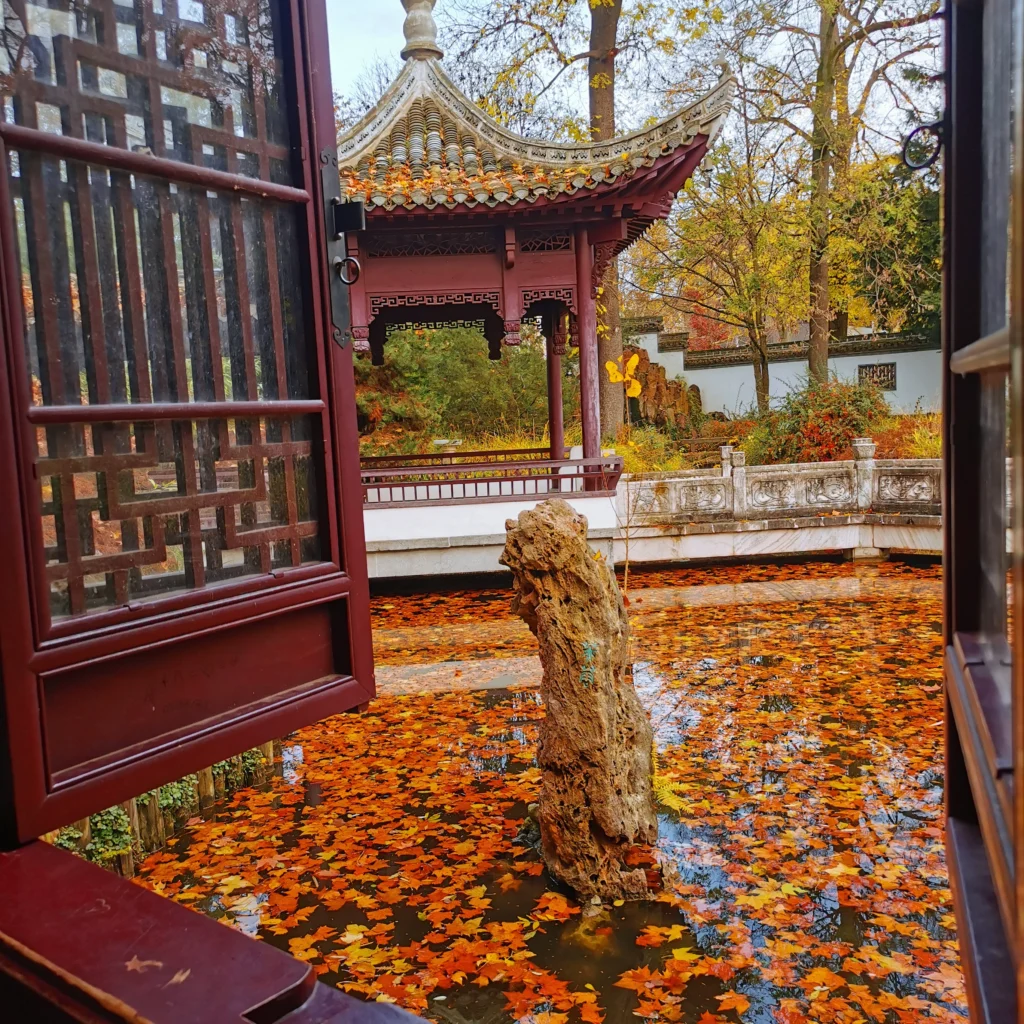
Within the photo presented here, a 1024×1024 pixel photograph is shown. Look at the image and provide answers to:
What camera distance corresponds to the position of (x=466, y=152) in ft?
31.7

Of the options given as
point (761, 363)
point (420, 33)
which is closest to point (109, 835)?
point (420, 33)

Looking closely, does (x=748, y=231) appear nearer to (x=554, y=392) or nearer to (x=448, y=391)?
(x=554, y=392)

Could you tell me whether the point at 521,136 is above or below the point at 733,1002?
above

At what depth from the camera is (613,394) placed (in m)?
13.4

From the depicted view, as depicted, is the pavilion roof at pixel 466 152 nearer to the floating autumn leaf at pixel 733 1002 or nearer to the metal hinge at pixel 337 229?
the metal hinge at pixel 337 229

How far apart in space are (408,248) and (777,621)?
16.5 ft

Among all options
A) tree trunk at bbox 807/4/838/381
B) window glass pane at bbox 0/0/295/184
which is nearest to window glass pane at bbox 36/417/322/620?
window glass pane at bbox 0/0/295/184

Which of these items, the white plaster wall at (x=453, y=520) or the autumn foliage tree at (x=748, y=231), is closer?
the white plaster wall at (x=453, y=520)

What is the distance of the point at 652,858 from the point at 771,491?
6.98 m

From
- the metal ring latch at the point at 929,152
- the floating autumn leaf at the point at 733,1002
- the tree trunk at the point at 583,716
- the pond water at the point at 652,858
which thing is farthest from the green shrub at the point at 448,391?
the metal ring latch at the point at 929,152

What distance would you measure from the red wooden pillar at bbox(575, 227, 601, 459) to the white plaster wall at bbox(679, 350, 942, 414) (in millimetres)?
7054

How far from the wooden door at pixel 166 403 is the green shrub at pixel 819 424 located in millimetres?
11411

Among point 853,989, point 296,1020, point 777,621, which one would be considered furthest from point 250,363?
point 777,621

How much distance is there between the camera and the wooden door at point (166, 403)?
138cm
